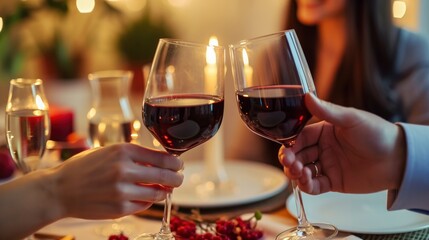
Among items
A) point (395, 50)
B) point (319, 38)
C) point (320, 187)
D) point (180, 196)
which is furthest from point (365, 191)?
point (319, 38)

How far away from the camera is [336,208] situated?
1.14 metres

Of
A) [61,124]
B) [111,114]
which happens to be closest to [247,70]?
[111,114]

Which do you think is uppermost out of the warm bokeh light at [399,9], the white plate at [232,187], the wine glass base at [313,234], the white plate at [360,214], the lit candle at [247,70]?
the warm bokeh light at [399,9]

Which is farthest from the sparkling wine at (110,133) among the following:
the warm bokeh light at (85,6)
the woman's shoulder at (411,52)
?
the warm bokeh light at (85,6)

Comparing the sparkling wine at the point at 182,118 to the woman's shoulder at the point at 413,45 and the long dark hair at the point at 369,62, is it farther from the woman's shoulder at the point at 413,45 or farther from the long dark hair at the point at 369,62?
the woman's shoulder at the point at 413,45

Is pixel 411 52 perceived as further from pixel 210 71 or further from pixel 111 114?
A: pixel 210 71

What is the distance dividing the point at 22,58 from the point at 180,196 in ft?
6.43

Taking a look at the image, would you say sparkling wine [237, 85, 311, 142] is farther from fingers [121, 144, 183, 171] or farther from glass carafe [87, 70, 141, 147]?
glass carafe [87, 70, 141, 147]

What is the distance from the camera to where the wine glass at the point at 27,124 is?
1.03 m

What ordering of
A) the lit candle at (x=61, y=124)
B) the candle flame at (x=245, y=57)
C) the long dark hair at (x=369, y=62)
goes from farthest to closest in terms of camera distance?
the long dark hair at (x=369, y=62)
the lit candle at (x=61, y=124)
the candle flame at (x=245, y=57)

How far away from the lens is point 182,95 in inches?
34.2

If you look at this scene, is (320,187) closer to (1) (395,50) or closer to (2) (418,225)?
(2) (418,225)

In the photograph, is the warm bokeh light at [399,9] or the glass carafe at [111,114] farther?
the warm bokeh light at [399,9]

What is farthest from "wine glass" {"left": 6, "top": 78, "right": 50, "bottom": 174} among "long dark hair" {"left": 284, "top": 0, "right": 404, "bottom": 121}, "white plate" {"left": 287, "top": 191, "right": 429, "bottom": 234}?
"long dark hair" {"left": 284, "top": 0, "right": 404, "bottom": 121}
